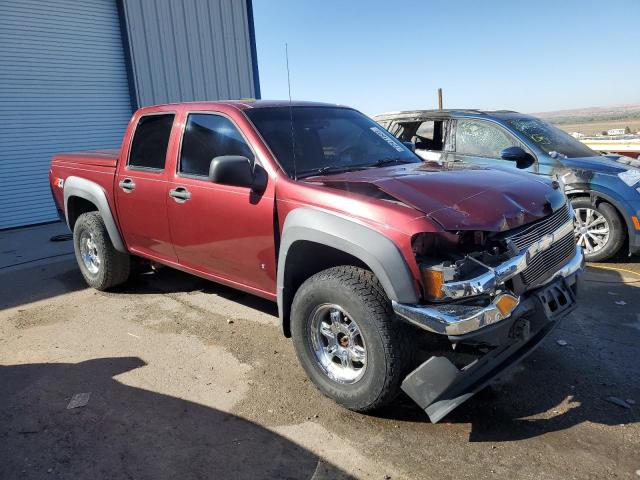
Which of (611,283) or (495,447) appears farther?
(611,283)

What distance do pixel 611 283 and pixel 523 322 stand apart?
3080 mm

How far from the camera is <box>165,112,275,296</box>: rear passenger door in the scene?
3492mm

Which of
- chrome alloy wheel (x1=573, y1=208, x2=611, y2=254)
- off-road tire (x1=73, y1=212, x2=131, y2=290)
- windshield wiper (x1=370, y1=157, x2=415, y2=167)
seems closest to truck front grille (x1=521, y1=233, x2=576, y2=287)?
windshield wiper (x1=370, y1=157, x2=415, y2=167)

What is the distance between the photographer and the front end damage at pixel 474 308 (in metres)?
2.49

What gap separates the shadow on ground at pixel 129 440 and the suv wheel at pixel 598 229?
4.50 m

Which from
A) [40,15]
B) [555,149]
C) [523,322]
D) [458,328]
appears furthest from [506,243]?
[40,15]

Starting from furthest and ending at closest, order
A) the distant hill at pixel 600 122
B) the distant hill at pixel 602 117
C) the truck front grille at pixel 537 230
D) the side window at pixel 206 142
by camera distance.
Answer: the distant hill at pixel 602 117 < the distant hill at pixel 600 122 < the side window at pixel 206 142 < the truck front grille at pixel 537 230

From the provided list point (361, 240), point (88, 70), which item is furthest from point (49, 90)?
point (361, 240)

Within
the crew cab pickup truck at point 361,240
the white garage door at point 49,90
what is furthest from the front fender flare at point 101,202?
the white garage door at point 49,90

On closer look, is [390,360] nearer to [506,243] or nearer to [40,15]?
[506,243]

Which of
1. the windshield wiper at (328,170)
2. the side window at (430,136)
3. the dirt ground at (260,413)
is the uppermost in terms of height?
the side window at (430,136)

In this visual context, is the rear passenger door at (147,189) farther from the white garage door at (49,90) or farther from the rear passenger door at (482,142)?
the white garage door at (49,90)

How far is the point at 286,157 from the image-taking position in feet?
11.6

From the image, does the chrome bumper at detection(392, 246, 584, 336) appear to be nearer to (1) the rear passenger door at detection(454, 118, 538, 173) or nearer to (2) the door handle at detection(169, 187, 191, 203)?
(2) the door handle at detection(169, 187, 191, 203)
